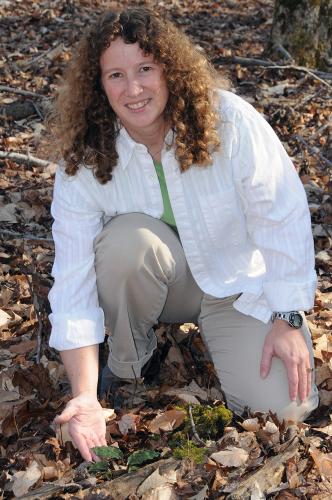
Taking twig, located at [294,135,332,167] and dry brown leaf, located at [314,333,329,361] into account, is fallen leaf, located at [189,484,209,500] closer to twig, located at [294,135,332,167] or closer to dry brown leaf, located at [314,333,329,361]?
dry brown leaf, located at [314,333,329,361]

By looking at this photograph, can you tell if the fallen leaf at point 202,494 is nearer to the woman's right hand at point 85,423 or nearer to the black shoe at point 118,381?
the woman's right hand at point 85,423

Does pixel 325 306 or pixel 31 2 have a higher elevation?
pixel 31 2

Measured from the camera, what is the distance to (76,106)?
286 cm

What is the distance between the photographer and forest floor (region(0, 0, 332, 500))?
2.42 m

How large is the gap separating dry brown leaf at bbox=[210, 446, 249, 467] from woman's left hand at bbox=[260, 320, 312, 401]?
0.39 metres

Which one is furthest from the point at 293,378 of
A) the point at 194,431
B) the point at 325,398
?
the point at 194,431

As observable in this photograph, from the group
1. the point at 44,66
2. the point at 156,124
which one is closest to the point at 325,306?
the point at 156,124

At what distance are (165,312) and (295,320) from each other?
0.66 m

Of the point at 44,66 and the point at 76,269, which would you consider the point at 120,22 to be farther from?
the point at 44,66

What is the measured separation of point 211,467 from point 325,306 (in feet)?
4.51

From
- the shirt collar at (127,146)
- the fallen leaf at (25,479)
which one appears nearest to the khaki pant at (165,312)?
the shirt collar at (127,146)

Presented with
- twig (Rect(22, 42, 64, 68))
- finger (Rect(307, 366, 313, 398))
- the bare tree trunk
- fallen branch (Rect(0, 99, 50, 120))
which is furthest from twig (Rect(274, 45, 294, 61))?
finger (Rect(307, 366, 313, 398))

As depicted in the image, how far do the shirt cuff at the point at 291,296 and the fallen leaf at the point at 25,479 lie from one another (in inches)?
43.1

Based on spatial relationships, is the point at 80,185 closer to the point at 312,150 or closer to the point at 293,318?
the point at 293,318
